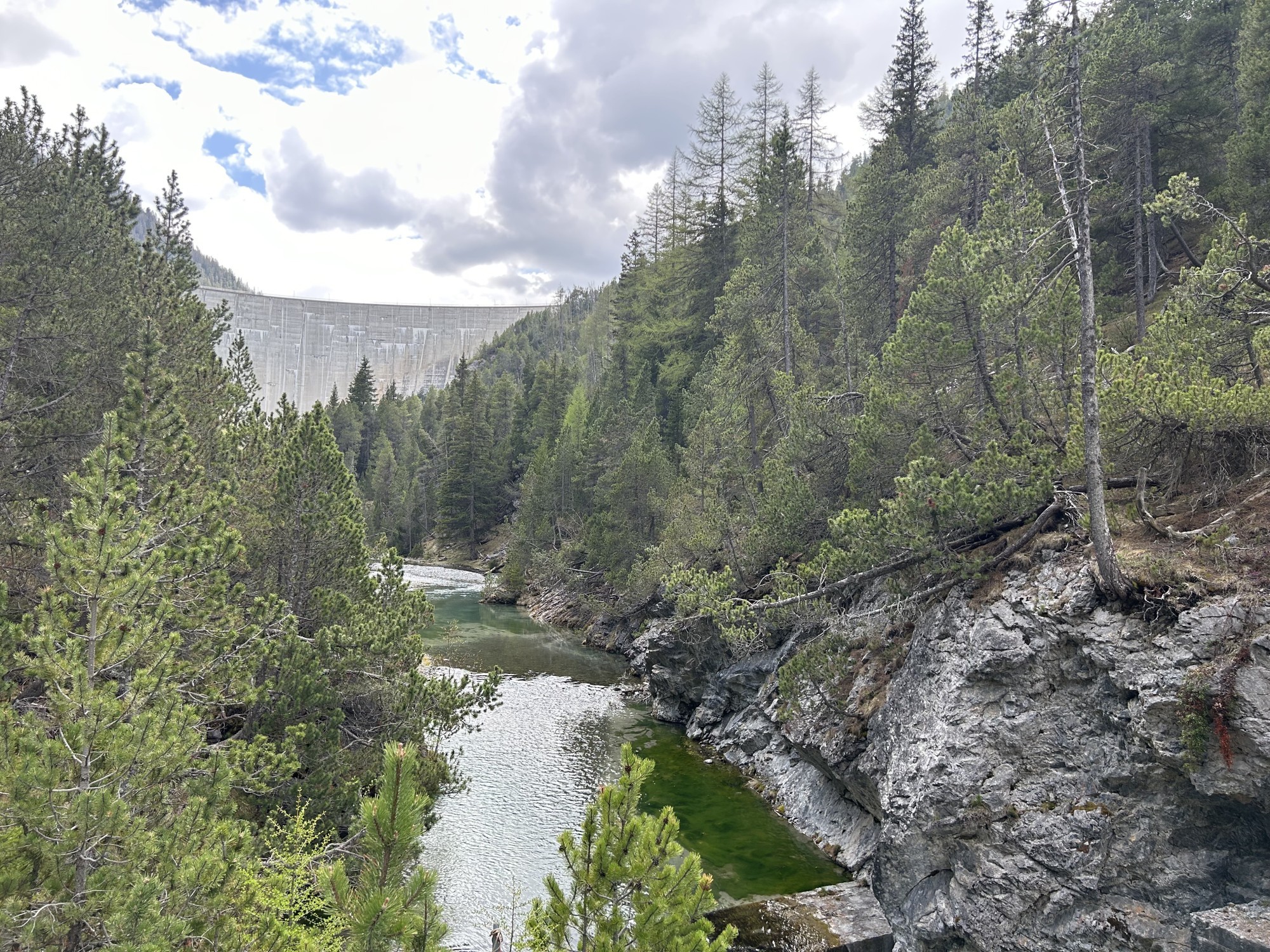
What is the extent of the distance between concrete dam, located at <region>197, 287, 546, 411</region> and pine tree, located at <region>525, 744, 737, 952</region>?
124m

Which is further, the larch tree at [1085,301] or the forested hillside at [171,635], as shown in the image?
the larch tree at [1085,301]

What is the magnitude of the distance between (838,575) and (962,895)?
6.61 meters

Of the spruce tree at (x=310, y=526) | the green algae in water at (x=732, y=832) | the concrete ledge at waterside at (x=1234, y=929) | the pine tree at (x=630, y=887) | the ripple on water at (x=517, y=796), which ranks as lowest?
the ripple on water at (x=517, y=796)

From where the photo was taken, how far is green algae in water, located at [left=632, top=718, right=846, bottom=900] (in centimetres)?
1252

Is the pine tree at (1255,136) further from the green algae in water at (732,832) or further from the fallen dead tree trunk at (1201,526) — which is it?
the green algae in water at (732,832)

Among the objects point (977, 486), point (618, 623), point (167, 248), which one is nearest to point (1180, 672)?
point (977, 486)

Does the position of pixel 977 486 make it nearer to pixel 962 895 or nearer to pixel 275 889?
pixel 962 895

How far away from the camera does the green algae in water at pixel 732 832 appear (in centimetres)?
1252

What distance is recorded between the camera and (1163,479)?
11.5m

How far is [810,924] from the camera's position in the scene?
1053 cm

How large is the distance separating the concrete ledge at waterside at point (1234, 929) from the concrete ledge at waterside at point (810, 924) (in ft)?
14.2

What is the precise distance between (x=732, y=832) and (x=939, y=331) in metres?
11.7

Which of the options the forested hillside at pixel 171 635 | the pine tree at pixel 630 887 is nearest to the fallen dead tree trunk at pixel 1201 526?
the pine tree at pixel 630 887

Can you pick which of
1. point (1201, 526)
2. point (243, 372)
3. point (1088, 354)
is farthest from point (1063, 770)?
point (243, 372)
